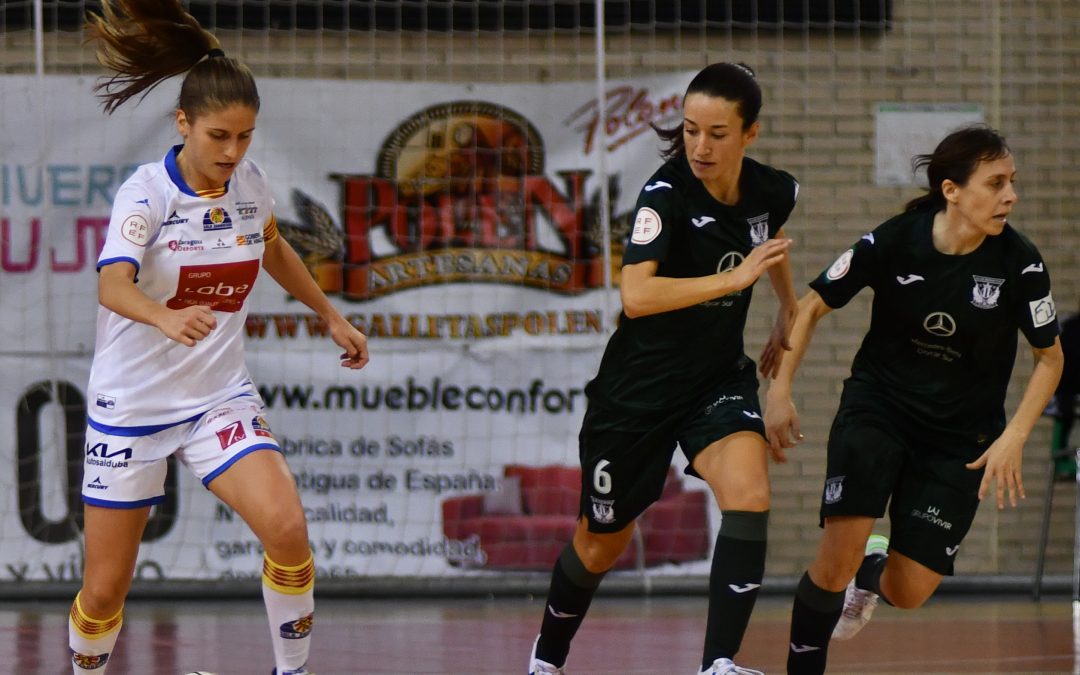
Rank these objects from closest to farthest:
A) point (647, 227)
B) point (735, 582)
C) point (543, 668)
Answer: point (735, 582), point (647, 227), point (543, 668)

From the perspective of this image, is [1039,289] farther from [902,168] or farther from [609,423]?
[902,168]

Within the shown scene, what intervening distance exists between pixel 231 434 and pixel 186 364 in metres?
0.24

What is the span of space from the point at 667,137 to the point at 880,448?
116 cm

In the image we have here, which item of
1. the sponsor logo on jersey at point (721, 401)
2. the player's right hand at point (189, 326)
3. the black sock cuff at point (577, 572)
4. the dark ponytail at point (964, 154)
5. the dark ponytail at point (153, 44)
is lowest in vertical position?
the black sock cuff at point (577, 572)

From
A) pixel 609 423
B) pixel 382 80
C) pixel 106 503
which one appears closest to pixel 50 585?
pixel 382 80

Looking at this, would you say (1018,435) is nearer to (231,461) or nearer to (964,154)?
(964,154)

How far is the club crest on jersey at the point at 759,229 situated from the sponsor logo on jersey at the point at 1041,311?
0.81 m

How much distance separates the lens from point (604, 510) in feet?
14.7

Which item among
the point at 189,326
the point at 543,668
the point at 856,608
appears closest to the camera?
the point at 189,326

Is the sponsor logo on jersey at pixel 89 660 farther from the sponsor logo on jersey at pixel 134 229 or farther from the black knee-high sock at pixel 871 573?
the black knee-high sock at pixel 871 573

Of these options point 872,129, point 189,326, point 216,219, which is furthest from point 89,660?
point 872,129

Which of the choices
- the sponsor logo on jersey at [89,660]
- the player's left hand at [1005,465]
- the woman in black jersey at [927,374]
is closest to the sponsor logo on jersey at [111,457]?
the sponsor logo on jersey at [89,660]

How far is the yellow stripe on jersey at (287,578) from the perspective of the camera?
4.07 meters

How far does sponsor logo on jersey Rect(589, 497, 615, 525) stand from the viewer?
4.48 metres
